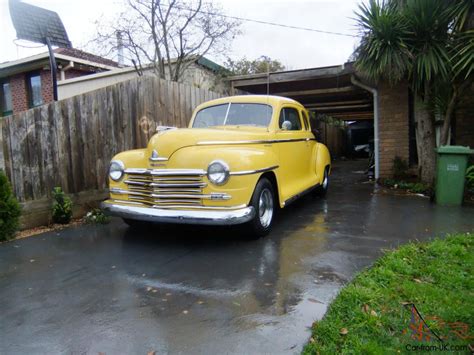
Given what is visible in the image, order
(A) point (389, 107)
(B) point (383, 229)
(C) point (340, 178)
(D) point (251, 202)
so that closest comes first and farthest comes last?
1. (D) point (251, 202)
2. (B) point (383, 229)
3. (A) point (389, 107)
4. (C) point (340, 178)

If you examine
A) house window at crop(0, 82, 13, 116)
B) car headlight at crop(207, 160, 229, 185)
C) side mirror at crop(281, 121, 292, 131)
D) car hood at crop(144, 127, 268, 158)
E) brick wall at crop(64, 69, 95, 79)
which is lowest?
car headlight at crop(207, 160, 229, 185)

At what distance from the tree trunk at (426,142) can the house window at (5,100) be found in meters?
17.1

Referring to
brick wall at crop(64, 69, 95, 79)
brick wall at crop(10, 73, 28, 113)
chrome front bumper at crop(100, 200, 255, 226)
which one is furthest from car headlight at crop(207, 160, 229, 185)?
brick wall at crop(10, 73, 28, 113)

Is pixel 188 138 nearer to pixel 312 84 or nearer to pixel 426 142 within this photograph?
pixel 426 142

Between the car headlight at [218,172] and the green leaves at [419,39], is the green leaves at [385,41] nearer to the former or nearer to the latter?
the green leaves at [419,39]

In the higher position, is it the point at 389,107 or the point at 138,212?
the point at 389,107

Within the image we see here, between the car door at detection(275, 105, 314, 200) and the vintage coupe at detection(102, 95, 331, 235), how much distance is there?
2 centimetres

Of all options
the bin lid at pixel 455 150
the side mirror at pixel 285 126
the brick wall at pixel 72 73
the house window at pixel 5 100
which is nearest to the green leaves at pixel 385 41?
the bin lid at pixel 455 150

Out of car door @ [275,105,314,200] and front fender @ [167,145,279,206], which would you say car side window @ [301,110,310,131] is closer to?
car door @ [275,105,314,200]

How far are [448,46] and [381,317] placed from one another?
6.99m

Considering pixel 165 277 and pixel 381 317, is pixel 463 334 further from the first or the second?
pixel 165 277

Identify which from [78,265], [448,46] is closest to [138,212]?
[78,265]

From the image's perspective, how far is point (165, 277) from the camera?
3727mm

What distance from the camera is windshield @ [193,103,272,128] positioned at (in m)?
5.86
